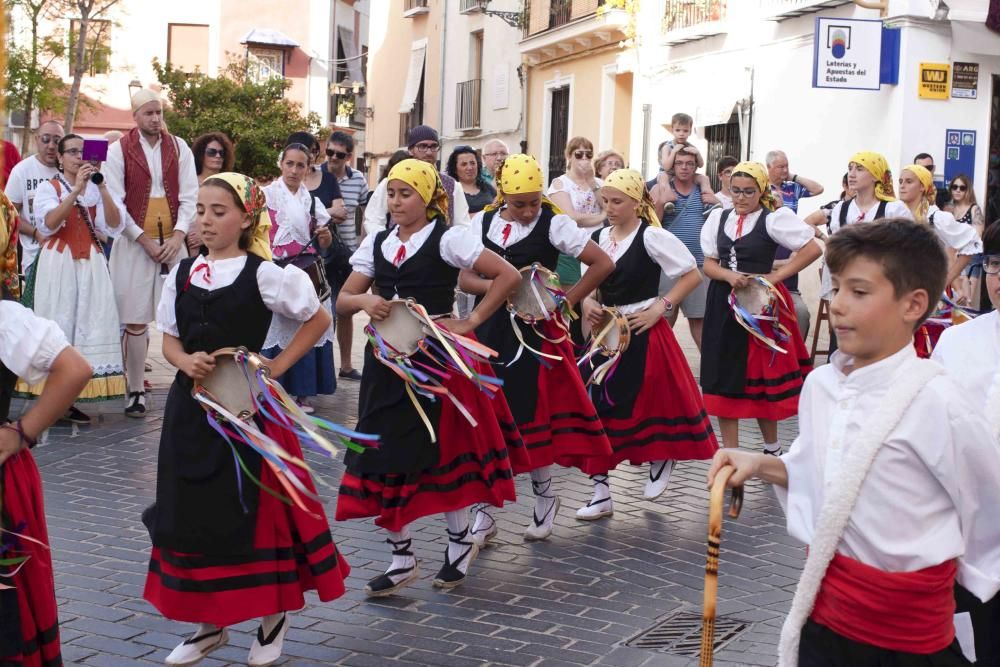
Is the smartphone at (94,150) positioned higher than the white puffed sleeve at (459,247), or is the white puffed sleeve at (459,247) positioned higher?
the smartphone at (94,150)

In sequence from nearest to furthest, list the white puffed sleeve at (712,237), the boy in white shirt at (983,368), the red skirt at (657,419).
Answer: the boy in white shirt at (983,368)
the red skirt at (657,419)
the white puffed sleeve at (712,237)

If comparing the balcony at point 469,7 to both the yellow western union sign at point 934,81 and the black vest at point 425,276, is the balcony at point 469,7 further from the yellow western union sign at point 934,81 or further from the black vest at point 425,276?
the black vest at point 425,276

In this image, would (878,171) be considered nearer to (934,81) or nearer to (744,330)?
(744,330)

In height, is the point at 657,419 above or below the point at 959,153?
below

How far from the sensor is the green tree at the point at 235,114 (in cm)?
3419

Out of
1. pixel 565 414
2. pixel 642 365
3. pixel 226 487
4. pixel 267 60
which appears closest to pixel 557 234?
pixel 565 414

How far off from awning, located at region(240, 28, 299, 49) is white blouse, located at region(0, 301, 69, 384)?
146 ft

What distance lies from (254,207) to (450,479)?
1.54 m

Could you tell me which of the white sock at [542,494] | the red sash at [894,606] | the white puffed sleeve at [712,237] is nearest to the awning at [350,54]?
the white puffed sleeve at [712,237]

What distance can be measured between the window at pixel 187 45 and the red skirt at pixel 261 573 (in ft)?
148

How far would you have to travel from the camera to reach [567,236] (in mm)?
7117

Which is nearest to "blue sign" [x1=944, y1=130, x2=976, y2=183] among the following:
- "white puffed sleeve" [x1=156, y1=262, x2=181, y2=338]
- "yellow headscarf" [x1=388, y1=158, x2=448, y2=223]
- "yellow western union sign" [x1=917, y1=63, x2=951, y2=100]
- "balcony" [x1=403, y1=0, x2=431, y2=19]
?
"yellow western union sign" [x1=917, y1=63, x2=951, y2=100]

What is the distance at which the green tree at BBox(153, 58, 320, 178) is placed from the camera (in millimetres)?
34188

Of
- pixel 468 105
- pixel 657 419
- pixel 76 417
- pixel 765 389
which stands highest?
pixel 468 105
